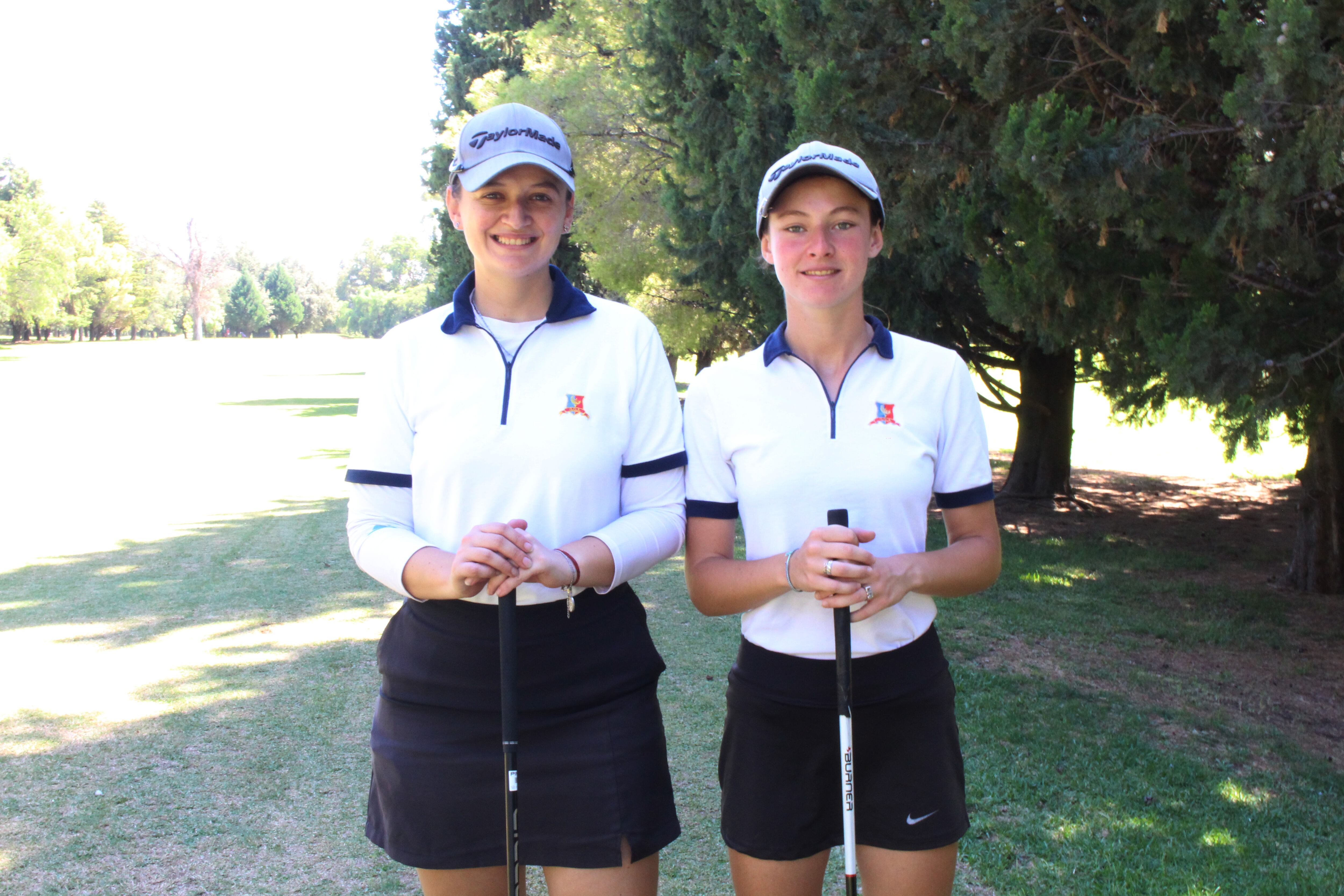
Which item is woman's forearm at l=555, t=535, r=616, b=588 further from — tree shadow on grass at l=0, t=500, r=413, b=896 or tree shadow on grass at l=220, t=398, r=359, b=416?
tree shadow on grass at l=220, t=398, r=359, b=416

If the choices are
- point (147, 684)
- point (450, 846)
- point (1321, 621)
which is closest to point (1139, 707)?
point (1321, 621)

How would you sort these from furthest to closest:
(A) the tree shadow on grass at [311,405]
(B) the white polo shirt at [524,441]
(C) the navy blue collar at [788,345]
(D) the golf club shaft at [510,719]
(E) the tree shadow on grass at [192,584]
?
1. (A) the tree shadow on grass at [311,405]
2. (E) the tree shadow on grass at [192,584]
3. (C) the navy blue collar at [788,345]
4. (B) the white polo shirt at [524,441]
5. (D) the golf club shaft at [510,719]

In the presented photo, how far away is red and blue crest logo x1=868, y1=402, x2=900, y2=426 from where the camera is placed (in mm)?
2264

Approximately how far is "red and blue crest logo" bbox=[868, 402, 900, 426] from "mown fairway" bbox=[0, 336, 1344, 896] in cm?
227

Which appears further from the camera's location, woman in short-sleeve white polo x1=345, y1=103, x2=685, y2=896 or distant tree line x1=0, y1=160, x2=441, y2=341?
distant tree line x1=0, y1=160, x2=441, y2=341

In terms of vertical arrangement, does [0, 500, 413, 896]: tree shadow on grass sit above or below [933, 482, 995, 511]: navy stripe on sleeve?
below

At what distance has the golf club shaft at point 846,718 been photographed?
2.14m

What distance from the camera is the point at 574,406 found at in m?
2.24

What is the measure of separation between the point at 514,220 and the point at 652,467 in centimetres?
61

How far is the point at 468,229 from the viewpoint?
7.71 feet

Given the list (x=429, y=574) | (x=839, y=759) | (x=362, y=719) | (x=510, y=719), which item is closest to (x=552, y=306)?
(x=429, y=574)

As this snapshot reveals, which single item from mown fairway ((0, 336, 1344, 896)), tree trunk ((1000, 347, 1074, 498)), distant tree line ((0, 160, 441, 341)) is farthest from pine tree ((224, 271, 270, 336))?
tree trunk ((1000, 347, 1074, 498))

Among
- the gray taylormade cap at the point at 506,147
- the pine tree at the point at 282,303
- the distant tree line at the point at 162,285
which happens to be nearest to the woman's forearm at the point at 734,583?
the gray taylormade cap at the point at 506,147

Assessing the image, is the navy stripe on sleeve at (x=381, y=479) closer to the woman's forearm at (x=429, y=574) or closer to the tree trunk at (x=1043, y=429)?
the woman's forearm at (x=429, y=574)
